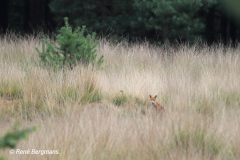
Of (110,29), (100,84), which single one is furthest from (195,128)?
(110,29)

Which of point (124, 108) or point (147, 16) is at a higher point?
point (124, 108)

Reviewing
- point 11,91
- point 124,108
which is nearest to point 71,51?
point 11,91

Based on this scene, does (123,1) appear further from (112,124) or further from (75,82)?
(112,124)

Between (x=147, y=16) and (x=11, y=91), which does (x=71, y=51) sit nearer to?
(x=11, y=91)

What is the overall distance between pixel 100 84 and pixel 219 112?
6.20 feet

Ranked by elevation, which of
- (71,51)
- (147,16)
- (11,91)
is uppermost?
(71,51)

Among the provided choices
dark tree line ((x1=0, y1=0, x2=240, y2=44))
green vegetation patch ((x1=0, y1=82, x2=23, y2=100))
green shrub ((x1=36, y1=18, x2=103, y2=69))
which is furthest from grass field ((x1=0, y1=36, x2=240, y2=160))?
dark tree line ((x1=0, y1=0, x2=240, y2=44))

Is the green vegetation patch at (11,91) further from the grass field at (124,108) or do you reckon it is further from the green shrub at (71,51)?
the green shrub at (71,51)

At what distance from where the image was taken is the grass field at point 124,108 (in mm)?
4395

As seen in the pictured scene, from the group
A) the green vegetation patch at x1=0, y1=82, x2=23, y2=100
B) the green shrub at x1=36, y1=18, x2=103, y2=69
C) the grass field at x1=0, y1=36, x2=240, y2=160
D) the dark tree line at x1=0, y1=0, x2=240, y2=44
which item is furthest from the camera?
the dark tree line at x1=0, y1=0, x2=240, y2=44

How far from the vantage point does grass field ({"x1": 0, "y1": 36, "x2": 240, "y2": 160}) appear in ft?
14.4

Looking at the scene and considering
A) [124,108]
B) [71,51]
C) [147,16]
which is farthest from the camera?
[147,16]

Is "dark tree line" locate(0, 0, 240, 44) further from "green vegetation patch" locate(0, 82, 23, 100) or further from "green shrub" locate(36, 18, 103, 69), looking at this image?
"green vegetation patch" locate(0, 82, 23, 100)

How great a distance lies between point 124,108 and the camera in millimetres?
6348
